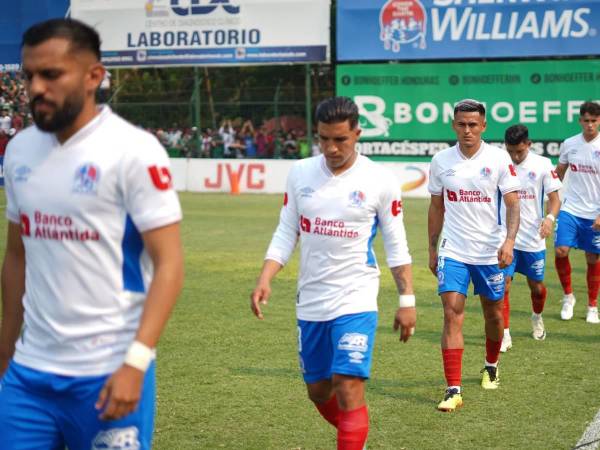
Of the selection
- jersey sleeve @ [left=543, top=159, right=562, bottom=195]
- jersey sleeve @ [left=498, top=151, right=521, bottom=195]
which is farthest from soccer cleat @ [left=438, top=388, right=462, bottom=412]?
jersey sleeve @ [left=543, top=159, right=562, bottom=195]

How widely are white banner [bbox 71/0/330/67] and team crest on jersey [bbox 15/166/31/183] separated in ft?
89.5

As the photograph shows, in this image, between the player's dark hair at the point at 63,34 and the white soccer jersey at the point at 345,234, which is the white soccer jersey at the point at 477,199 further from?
the player's dark hair at the point at 63,34

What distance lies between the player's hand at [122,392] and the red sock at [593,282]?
934 cm

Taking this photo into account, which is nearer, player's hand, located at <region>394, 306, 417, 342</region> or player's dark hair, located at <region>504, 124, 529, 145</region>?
player's hand, located at <region>394, 306, 417, 342</region>

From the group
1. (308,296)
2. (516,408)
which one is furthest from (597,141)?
(308,296)

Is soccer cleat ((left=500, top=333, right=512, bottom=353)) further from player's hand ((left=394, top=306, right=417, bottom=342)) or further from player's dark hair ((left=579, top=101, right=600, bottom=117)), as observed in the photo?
player's hand ((left=394, top=306, right=417, bottom=342))

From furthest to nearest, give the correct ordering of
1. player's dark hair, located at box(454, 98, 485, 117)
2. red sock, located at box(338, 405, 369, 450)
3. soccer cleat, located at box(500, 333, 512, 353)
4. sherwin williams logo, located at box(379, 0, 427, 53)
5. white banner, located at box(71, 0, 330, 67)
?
white banner, located at box(71, 0, 330, 67) < sherwin williams logo, located at box(379, 0, 427, 53) < soccer cleat, located at box(500, 333, 512, 353) < player's dark hair, located at box(454, 98, 485, 117) < red sock, located at box(338, 405, 369, 450)

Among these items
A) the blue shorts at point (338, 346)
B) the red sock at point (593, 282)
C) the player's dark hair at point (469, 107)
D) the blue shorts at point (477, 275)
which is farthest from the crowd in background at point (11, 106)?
the blue shorts at point (338, 346)

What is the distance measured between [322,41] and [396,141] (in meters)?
3.68

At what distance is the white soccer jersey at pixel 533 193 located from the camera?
10.9m

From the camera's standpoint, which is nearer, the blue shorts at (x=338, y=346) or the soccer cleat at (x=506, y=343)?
the blue shorts at (x=338, y=346)

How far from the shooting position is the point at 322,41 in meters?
30.7

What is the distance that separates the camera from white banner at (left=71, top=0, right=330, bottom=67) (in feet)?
102

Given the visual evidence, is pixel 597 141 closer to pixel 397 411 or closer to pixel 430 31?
pixel 397 411
